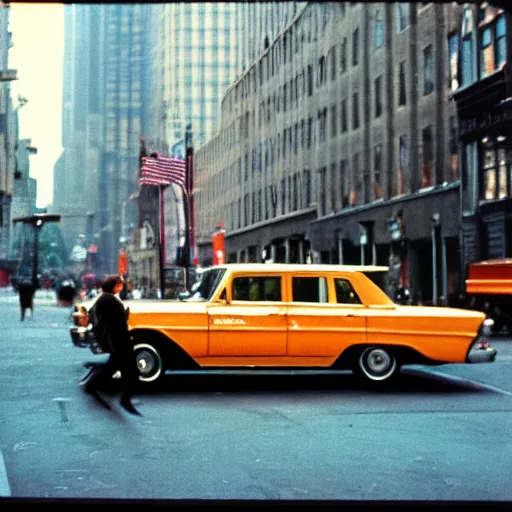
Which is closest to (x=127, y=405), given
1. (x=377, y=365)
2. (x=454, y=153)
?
(x=377, y=365)

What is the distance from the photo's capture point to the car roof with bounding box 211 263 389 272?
1228cm

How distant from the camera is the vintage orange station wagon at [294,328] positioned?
481 inches

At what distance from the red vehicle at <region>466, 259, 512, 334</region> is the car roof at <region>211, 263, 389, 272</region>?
18.4 ft

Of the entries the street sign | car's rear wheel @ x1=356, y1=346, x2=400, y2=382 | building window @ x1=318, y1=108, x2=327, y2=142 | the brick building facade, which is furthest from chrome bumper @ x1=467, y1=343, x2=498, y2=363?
the street sign

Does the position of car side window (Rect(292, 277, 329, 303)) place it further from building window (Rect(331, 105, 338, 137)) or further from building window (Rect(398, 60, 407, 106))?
building window (Rect(398, 60, 407, 106))

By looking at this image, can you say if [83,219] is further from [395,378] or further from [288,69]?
[395,378]

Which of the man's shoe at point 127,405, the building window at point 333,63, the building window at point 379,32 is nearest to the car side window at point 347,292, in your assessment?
the building window at point 333,63

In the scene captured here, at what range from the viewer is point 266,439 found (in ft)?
28.2

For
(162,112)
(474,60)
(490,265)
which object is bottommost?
(490,265)

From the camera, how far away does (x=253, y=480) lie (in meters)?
6.72

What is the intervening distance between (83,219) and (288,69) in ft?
7.78

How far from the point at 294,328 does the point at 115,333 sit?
265 centimetres

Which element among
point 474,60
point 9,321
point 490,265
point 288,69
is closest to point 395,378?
point 288,69

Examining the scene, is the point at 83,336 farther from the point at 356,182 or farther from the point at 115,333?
the point at 356,182
